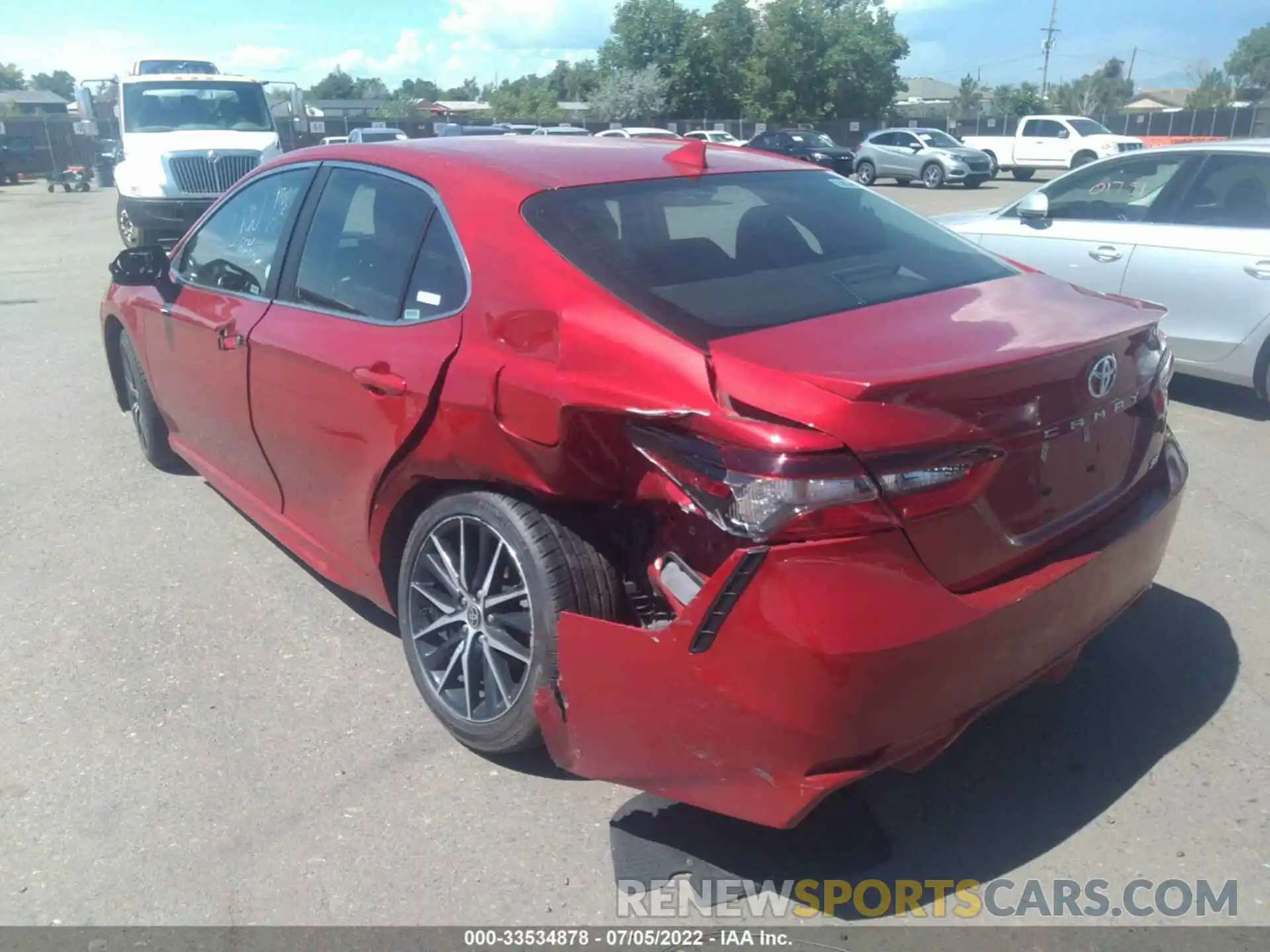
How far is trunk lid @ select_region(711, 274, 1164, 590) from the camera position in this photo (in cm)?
232

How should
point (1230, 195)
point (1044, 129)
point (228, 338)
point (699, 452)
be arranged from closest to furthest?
point (699, 452) → point (228, 338) → point (1230, 195) → point (1044, 129)

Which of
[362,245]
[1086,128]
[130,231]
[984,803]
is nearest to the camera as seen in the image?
[984,803]

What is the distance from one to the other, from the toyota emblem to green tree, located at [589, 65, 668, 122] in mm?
56105

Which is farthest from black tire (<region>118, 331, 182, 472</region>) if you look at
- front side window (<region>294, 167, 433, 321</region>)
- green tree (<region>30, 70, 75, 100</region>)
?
green tree (<region>30, 70, 75, 100</region>)

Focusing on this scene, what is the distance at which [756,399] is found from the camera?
2334 millimetres

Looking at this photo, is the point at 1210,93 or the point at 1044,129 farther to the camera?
the point at 1210,93

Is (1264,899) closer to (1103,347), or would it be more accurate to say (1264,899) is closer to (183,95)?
(1103,347)

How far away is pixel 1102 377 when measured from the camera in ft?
8.91

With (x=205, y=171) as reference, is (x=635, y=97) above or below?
below

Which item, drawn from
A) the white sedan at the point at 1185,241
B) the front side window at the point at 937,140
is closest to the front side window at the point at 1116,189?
the white sedan at the point at 1185,241

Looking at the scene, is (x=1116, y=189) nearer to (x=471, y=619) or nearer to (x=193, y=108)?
(x=471, y=619)

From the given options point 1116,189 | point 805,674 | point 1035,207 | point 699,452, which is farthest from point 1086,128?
point 805,674

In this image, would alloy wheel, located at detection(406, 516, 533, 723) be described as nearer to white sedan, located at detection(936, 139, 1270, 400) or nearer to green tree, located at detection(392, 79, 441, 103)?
white sedan, located at detection(936, 139, 1270, 400)

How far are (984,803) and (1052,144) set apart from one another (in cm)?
3153
